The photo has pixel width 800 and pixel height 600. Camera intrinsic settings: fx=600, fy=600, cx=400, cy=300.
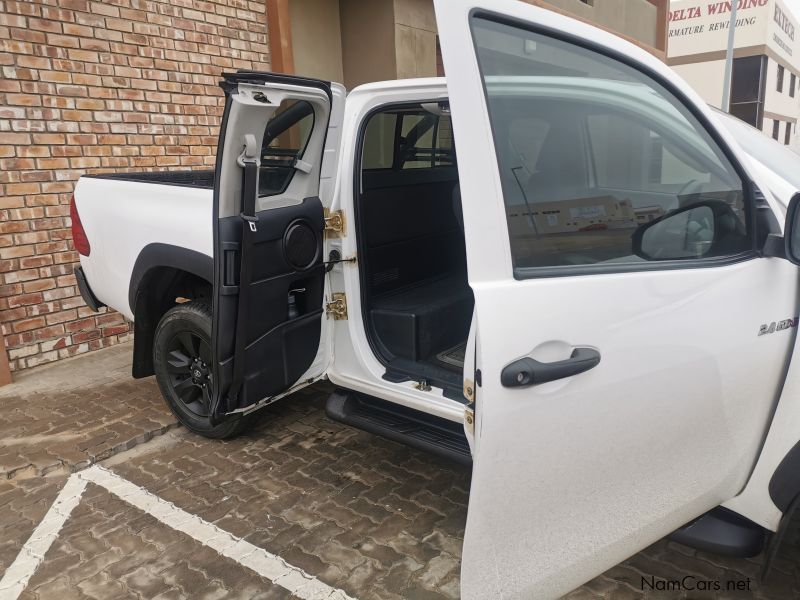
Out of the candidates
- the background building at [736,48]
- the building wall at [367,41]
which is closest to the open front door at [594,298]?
the building wall at [367,41]

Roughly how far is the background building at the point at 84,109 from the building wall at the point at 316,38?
451 mm

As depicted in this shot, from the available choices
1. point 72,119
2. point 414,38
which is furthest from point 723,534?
point 414,38

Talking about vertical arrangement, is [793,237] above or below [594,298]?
above

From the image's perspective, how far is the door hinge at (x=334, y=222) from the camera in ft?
9.46

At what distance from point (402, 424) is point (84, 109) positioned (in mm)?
3867

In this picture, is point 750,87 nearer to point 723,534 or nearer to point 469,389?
point 723,534

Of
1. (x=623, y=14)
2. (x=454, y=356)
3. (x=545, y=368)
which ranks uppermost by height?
(x=623, y=14)

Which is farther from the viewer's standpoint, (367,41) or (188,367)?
(367,41)

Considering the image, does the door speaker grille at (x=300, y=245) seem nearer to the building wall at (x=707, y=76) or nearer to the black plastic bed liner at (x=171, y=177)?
the black plastic bed liner at (x=171, y=177)

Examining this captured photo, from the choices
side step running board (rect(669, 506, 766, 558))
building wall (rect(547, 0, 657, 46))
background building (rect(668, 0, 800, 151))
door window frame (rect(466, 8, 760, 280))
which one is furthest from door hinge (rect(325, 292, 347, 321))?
background building (rect(668, 0, 800, 151))

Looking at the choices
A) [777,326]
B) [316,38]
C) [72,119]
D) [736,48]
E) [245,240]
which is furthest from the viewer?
[736,48]

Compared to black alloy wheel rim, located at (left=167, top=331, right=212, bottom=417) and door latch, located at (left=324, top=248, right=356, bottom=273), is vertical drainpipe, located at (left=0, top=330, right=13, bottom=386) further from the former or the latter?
door latch, located at (left=324, top=248, right=356, bottom=273)

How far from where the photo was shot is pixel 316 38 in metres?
7.09

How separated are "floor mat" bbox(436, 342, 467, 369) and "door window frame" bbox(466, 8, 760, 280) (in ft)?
4.23
